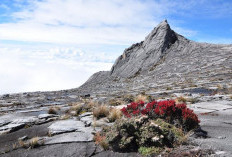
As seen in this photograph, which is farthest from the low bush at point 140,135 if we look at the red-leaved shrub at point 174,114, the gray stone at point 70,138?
the gray stone at point 70,138

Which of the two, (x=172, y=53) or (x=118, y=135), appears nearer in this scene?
(x=118, y=135)

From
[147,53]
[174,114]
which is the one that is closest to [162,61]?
[147,53]

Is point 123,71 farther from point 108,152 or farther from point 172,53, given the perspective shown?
point 108,152

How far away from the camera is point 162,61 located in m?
63.4

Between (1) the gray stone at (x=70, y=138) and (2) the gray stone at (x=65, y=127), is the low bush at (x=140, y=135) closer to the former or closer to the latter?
(1) the gray stone at (x=70, y=138)

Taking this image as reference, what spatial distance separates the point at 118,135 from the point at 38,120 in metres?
7.79

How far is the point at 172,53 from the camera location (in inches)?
2586

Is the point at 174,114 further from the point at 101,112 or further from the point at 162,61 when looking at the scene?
the point at 162,61

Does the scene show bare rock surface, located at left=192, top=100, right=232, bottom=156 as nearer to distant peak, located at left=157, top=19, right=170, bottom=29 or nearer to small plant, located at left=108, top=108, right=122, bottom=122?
small plant, located at left=108, top=108, right=122, bottom=122

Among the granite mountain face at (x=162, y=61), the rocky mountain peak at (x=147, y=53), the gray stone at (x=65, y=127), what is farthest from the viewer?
the rocky mountain peak at (x=147, y=53)

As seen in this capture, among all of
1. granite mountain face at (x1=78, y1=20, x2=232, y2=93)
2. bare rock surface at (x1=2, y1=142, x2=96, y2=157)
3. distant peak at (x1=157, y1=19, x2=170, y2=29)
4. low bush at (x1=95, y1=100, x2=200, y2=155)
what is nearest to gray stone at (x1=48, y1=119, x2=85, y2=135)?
bare rock surface at (x1=2, y1=142, x2=96, y2=157)

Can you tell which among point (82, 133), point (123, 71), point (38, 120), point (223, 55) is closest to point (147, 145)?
point (82, 133)

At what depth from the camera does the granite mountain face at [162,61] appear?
45500 millimetres

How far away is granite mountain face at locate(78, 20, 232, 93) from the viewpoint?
4550 centimetres
